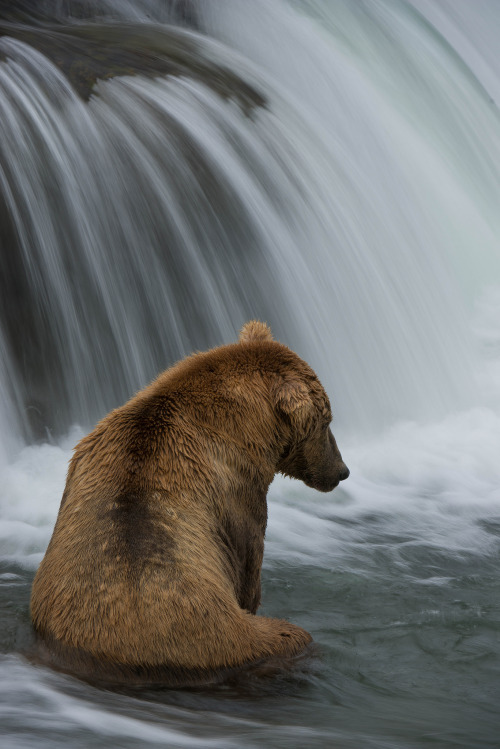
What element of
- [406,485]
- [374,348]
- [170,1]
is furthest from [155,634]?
[170,1]

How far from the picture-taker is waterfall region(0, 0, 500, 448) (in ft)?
23.0

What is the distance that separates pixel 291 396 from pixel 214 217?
14.7 feet

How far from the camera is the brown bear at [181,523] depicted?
10.1 ft

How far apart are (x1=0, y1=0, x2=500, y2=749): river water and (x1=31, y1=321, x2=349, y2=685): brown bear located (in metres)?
0.12

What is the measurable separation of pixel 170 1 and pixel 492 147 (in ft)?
14.6

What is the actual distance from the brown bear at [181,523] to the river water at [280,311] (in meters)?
0.12

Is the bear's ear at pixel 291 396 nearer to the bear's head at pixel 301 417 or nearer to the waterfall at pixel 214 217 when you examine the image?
the bear's head at pixel 301 417

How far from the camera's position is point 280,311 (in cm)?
806

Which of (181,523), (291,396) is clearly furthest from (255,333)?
(181,523)

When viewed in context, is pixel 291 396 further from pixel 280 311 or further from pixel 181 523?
pixel 280 311

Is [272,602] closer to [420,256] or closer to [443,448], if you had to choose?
[443,448]

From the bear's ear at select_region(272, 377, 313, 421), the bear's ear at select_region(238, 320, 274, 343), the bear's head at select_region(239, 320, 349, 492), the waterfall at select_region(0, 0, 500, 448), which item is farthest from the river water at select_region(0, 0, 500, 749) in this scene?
the bear's ear at select_region(238, 320, 274, 343)

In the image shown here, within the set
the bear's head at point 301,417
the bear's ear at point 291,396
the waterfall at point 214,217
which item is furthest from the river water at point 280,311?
the bear's ear at point 291,396

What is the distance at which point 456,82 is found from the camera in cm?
1390
